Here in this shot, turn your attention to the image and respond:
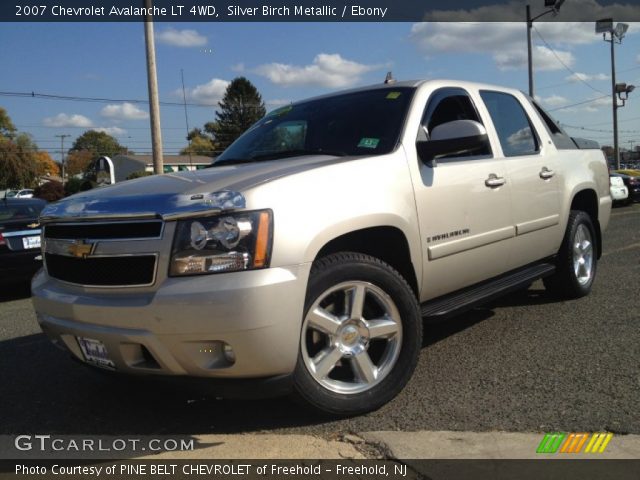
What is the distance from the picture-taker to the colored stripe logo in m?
2.71

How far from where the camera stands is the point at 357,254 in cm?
314

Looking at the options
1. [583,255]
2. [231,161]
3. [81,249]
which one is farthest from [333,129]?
[583,255]

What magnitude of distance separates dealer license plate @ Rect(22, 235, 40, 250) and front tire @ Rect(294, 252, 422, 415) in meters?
5.27

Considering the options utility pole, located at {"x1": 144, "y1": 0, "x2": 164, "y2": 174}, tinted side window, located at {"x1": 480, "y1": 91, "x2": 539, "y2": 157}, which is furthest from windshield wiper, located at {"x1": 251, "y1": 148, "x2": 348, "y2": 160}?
utility pole, located at {"x1": 144, "y1": 0, "x2": 164, "y2": 174}

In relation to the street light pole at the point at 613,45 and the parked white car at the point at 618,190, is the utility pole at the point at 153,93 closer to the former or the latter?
the parked white car at the point at 618,190

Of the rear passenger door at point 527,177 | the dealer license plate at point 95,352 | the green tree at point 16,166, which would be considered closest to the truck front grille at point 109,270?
the dealer license plate at point 95,352

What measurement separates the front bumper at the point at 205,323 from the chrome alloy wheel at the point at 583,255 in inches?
137

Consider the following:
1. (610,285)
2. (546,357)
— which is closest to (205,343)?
(546,357)

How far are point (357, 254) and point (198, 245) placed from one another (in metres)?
0.89

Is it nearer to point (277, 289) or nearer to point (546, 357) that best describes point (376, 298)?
point (277, 289)

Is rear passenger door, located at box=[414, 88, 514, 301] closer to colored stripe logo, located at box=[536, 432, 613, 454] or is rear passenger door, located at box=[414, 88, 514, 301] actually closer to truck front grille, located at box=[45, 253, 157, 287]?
colored stripe logo, located at box=[536, 432, 613, 454]

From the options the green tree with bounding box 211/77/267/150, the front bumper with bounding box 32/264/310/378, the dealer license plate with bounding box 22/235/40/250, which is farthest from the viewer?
the green tree with bounding box 211/77/267/150

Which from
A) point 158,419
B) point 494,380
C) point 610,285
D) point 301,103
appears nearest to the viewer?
point 158,419

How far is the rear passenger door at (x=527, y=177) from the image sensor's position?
14.3 feet
